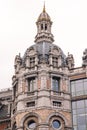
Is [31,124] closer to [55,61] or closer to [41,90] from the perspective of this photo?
[41,90]

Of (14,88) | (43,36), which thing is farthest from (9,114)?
(43,36)

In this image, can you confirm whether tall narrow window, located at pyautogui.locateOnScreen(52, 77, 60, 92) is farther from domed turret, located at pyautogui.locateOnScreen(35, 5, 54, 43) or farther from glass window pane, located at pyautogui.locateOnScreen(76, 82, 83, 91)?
domed turret, located at pyautogui.locateOnScreen(35, 5, 54, 43)

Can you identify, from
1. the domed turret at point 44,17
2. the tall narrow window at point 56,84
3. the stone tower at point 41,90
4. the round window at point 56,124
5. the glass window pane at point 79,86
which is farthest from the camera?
the domed turret at point 44,17

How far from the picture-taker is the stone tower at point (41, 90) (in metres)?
57.3

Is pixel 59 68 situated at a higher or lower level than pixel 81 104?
higher

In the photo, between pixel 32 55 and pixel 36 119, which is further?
pixel 32 55

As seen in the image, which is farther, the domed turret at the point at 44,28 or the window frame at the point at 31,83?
the domed turret at the point at 44,28

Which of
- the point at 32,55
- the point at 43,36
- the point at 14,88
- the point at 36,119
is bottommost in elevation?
the point at 36,119

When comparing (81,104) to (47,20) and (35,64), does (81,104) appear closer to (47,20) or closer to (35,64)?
(35,64)

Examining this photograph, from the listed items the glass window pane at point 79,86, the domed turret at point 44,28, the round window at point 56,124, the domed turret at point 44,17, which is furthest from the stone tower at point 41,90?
the domed turret at point 44,17

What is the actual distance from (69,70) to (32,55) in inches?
248

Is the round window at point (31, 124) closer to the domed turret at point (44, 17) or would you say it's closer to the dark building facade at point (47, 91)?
the dark building facade at point (47, 91)

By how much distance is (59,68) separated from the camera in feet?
201

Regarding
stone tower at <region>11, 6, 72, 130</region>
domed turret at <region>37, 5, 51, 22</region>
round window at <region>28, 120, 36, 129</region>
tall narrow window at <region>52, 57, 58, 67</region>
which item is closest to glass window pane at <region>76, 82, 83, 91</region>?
stone tower at <region>11, 6, 72, 130</region>
